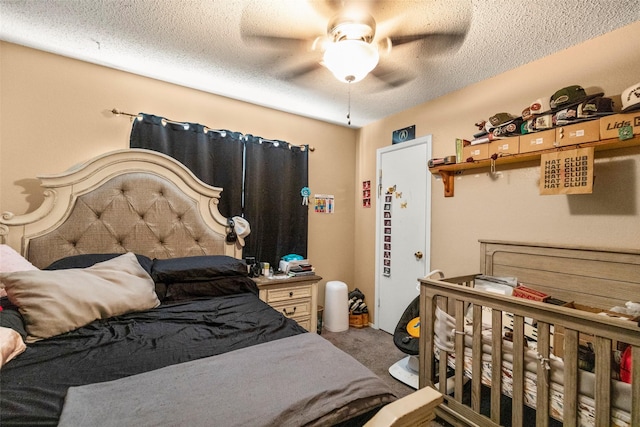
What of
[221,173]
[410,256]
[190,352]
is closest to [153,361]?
[190,352]

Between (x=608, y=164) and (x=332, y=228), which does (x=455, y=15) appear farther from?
(x=332, y=228)

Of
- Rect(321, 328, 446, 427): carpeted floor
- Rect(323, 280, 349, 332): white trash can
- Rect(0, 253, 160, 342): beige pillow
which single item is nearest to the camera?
Rect(0, 253, 160, 342): beige pillow

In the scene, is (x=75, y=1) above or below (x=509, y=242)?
above

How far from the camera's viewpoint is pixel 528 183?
6.43ft

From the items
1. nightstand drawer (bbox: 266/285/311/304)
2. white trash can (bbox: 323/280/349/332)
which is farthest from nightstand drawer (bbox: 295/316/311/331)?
white trash can (bbox: 323/280/349/332)

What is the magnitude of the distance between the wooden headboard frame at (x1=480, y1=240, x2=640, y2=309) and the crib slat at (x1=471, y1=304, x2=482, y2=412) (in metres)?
0.72

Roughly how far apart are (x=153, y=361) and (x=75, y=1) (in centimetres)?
185

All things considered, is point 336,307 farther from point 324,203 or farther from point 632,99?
point 632,99

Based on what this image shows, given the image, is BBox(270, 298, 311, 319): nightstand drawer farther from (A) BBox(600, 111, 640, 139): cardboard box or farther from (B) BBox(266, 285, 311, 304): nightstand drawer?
(A) BBox(600, 111, 640, 139): cardboard box

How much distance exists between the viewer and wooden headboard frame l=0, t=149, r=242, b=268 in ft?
5.75

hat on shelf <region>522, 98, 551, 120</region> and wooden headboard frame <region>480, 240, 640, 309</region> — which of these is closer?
wooden headboard frame <region>480, 240, 640, 309</region>

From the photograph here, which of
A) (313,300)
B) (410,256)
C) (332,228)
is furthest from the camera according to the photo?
(332,228)

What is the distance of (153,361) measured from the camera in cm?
101

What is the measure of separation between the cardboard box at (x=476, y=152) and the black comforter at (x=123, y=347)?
1.78 metres
